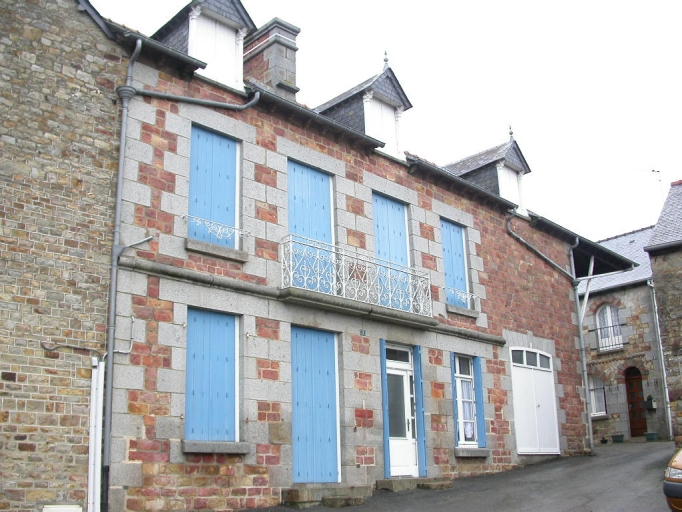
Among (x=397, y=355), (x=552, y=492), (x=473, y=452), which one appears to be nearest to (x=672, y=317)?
(x=473, y=452)

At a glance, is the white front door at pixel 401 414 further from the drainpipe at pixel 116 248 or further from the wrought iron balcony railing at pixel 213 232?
the drainpipe at pixel 116 248

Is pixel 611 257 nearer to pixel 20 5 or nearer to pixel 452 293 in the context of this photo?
pixel 452 293

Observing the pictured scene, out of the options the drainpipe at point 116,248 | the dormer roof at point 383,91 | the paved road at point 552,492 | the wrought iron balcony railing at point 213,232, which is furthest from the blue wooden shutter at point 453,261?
the drainpipe at point 116,248

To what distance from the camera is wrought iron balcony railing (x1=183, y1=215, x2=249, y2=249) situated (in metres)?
11.2

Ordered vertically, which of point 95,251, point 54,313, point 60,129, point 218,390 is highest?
point 60,129

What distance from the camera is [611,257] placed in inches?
777

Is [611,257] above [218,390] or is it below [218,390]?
above

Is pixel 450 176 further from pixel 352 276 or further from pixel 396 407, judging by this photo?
pixel 396 407

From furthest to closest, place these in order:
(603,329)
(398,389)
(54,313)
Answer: (603,329)
(398,389)
(54,313)

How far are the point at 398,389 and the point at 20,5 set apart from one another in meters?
8.11

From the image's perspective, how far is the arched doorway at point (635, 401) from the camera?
25297mm

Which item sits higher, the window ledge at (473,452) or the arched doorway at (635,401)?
the arched doorway at (635,401)

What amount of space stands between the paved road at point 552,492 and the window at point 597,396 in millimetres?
11223

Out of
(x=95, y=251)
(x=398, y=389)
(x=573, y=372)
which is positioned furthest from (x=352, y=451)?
(x=573, y=372)
